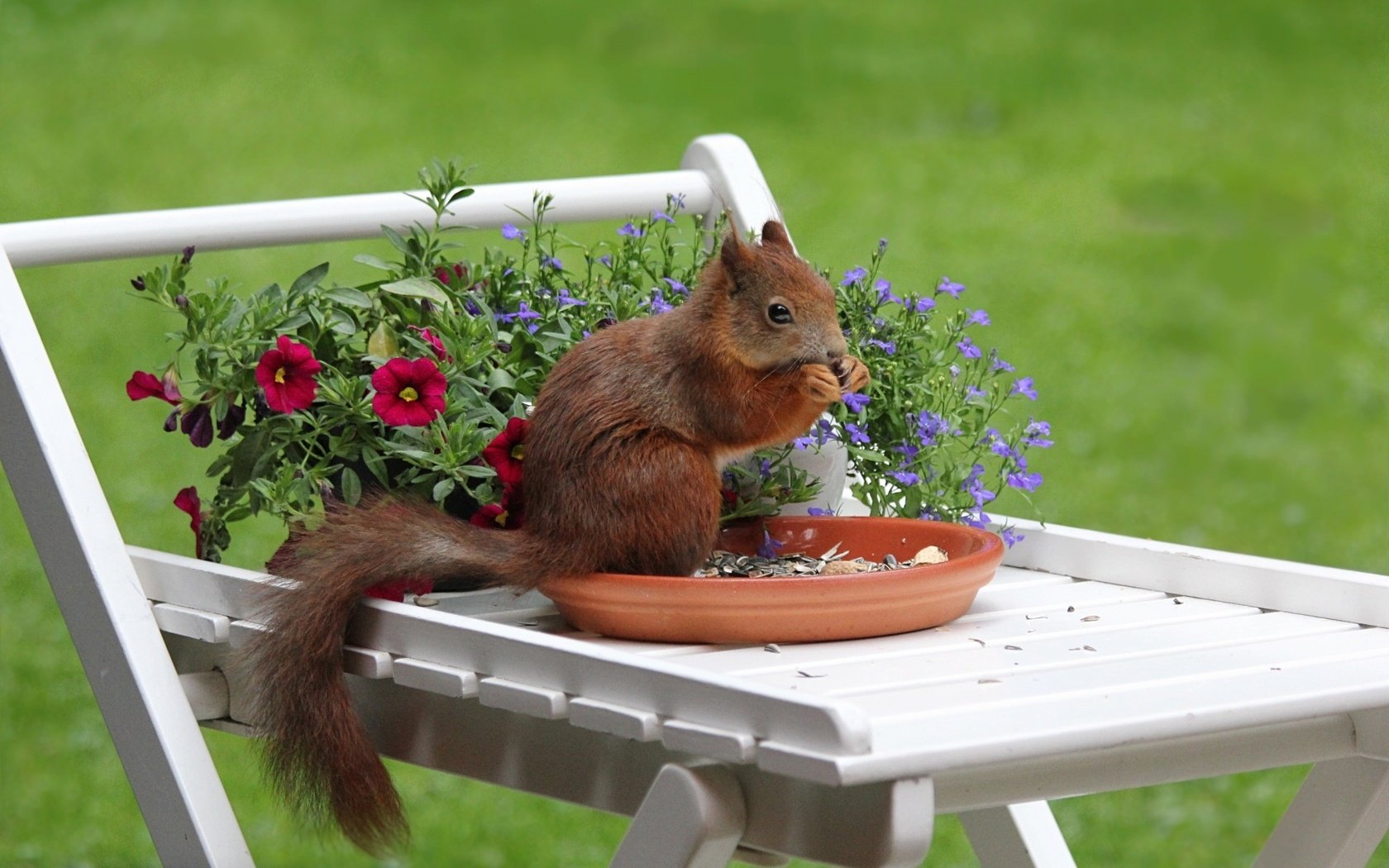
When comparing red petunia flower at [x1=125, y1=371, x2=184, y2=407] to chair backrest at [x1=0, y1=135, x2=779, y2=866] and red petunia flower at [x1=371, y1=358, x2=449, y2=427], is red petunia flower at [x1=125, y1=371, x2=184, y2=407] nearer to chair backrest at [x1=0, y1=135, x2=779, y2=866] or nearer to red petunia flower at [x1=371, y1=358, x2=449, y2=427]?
chair backrest at [x1=0, y1=135, x2=779, y2=866]

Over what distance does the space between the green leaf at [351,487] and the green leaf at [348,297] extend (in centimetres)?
19

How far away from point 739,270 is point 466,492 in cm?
31

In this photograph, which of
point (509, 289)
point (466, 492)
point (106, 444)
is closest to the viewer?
point (466, 492)

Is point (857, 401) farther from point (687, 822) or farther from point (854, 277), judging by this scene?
point (687, 822)

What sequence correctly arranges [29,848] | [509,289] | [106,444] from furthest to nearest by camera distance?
1. [106,444]
2. [29,848]
3. [509,289]

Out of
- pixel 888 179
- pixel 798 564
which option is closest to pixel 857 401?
pixel 798 564

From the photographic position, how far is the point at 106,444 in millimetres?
4438

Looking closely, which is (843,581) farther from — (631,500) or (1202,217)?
(1202,217)

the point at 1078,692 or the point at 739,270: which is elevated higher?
the point at 739,270

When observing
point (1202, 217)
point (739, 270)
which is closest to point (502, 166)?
point (1202, 217)

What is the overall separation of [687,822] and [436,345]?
0.61 meters

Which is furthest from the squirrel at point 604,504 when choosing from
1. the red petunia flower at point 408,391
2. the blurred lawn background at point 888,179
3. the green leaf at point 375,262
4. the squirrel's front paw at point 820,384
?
the blurred lawn background at point 888,179

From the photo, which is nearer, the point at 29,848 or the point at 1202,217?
the point at 29,848

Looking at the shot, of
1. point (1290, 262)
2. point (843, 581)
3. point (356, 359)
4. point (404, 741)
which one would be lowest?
point (404, 741)
